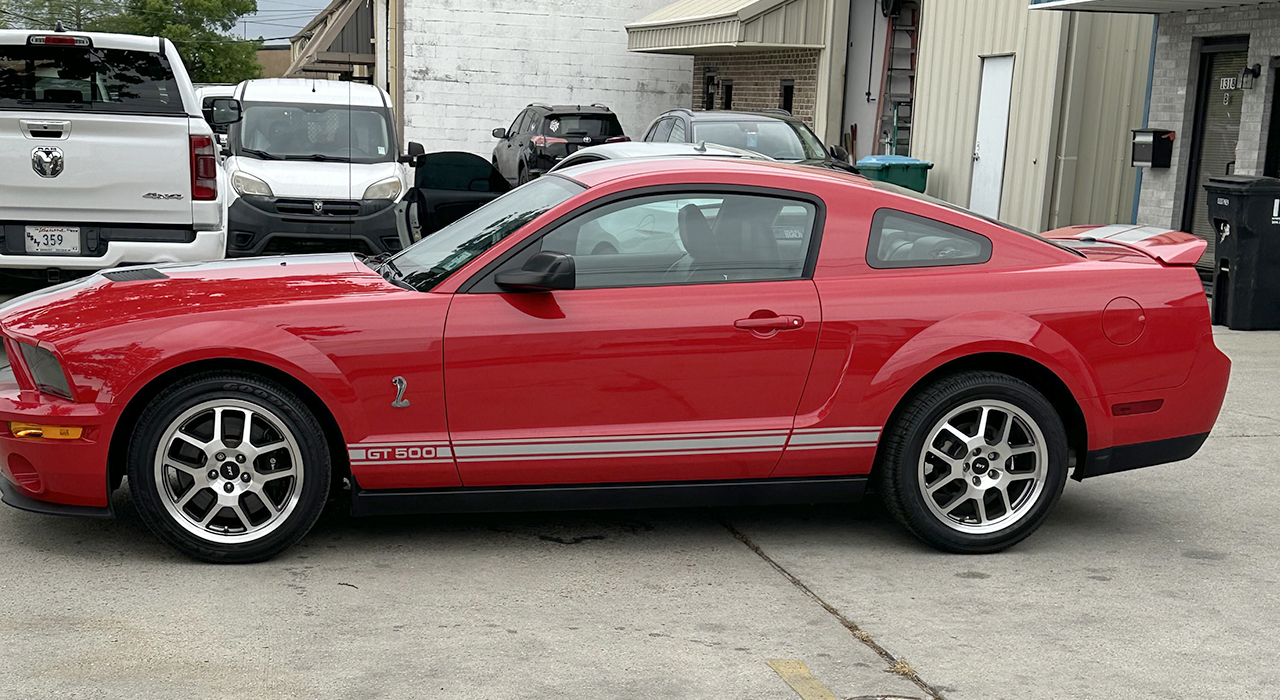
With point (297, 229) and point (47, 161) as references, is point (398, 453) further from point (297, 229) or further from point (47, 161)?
point (297, 229)

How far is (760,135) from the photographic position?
608 inches

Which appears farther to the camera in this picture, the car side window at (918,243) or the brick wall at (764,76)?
the brick wall at (764,76)

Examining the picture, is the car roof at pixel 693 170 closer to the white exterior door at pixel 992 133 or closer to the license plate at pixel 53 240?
the license plate at pixel 53 240

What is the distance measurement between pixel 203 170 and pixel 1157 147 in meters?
10.3

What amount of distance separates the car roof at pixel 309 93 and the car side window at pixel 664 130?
3.67 metres

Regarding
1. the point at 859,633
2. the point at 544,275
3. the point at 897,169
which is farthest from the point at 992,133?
the point at 859,633

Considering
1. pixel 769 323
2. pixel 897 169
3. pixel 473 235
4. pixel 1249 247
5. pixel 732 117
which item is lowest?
pixel 1249 247

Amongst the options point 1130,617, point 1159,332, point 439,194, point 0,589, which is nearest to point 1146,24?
point 439,194

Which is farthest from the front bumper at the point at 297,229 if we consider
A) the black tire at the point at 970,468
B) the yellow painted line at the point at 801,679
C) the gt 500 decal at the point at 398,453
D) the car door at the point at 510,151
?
the car door at the point at 510,151

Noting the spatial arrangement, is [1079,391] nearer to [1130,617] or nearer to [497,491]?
[1130,617]

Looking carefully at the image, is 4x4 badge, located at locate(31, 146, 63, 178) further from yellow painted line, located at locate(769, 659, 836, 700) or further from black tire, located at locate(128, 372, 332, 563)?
yellow painted line, located at locate(769, 659, 836, 700)

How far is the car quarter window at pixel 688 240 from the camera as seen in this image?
16.7ft

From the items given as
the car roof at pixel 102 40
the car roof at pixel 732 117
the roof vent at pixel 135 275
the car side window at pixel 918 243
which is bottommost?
the roof vent at pixel 135 275

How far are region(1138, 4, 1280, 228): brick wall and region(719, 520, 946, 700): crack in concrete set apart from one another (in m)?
10.1
